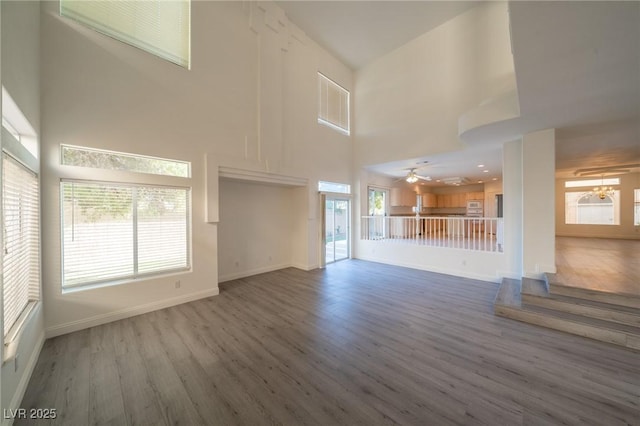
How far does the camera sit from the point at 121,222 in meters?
A: 3.50

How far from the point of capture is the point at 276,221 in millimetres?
6391

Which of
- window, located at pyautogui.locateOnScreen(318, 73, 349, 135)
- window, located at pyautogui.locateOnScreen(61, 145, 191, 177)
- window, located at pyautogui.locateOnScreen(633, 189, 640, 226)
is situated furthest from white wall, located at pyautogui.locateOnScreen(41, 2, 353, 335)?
window, located at pyautogui.locateOnScreen(633, 189, 640, 226)

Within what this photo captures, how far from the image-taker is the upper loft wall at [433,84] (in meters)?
5.05

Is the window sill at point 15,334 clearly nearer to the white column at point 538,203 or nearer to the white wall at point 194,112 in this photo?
the white wall at point 194,112

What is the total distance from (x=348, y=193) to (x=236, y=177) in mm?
3901

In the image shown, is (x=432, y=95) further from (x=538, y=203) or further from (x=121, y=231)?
(x=121, y=231)

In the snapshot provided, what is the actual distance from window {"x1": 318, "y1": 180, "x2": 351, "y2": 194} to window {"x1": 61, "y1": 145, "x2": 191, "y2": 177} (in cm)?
362

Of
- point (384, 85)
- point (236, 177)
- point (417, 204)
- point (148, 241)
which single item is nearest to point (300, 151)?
point (236, 177)

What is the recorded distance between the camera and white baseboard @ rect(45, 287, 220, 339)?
117 inches

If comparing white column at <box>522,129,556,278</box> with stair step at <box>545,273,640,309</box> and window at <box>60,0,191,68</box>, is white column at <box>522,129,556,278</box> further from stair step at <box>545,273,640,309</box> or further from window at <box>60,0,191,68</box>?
window at <box>60,0,191,68</box>

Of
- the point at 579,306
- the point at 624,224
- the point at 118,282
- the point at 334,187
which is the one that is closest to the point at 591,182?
the point at 624,224

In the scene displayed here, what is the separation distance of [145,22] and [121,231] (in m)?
3.48

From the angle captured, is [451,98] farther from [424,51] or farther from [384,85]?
[384,85]

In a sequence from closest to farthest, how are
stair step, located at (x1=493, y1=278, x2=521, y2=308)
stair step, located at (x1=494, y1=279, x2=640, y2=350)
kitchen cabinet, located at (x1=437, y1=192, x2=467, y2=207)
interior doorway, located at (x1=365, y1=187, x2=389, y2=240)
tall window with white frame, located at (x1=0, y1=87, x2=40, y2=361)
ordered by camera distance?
tall window with white frame, located at (x1=0, y1=87, x2=40, y2=361) → stair step, located at (x1=494, y1=279, x2=640, y2=350) → stair step, located at (x1=493, y1=278, x2=521, y2=308) → interior doorway, located at (x1=365, y1=187, x2=389, y2=240) → kitchen cabinet, located at (x1=437, y1=192, x2=467, y2=207)
